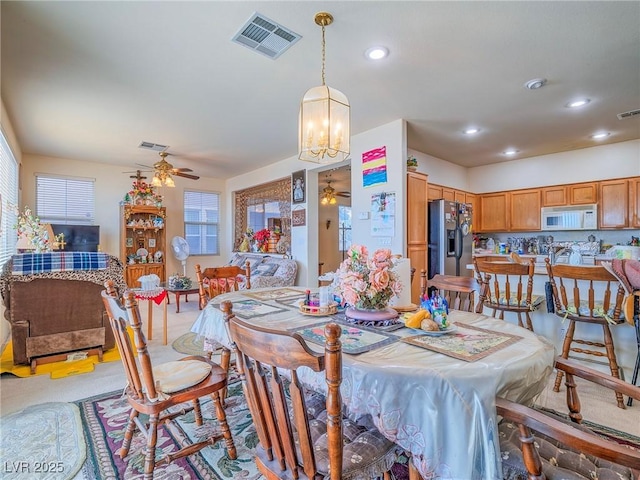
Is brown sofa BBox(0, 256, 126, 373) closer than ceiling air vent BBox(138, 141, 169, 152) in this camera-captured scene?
Yes

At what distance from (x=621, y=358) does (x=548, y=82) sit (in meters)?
2.45

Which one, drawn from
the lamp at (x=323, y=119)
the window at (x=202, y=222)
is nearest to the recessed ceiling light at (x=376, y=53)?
the lamp at (x=323, y=119)

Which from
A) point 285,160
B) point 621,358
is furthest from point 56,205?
point 621,358

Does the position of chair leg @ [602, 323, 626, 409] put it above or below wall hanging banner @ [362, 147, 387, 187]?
below

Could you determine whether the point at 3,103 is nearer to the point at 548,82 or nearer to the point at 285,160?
the point at 285,160

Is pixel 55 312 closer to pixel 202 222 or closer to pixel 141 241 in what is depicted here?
pixel 141 241

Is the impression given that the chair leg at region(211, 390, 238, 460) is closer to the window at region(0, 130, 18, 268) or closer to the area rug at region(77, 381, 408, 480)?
the area rug at region(77, 381, 408, 480)

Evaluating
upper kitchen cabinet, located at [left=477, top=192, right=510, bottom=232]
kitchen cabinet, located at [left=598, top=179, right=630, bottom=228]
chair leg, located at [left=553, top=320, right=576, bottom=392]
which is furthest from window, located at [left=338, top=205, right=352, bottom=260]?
chair leg, located at [left=553, top=320, right=576, bottom=392]

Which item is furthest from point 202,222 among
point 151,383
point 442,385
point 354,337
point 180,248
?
point 442,385

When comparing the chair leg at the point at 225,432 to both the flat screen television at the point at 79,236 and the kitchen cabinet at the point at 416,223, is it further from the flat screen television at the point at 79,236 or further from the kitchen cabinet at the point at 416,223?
the flat screen television at the point at 79,236

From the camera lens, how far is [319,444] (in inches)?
44.2

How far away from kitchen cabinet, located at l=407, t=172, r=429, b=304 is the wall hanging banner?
1.11 ft

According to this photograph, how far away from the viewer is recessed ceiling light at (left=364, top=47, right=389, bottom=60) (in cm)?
249

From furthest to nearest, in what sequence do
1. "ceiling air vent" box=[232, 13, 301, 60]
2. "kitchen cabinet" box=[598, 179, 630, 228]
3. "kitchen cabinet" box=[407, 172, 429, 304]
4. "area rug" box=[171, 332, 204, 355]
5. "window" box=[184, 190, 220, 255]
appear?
"window" box=[184, 190, 220, 255]
"kitchen cabinet" box=[598, 179, 630, 228]
"kitchen cabinet" box=[407, 172, 429, 304]
"area rug" box=[171, 332, 204, 355]
"ceiling air vent" box=[232, 13, 301, 60]
